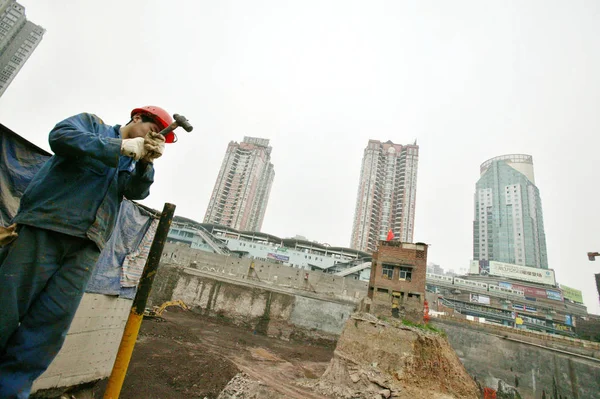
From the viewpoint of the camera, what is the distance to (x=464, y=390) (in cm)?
1105

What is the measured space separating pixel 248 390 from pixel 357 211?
59978 millimetres

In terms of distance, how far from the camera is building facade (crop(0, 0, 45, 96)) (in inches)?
1798

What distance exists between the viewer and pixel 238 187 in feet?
234

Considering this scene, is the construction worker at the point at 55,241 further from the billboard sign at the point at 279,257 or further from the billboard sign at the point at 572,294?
the billboard sign at the point at 572,294

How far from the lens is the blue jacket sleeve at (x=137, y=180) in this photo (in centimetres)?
206

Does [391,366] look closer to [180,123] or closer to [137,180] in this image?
[137,180]

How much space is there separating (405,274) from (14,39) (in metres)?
76.1

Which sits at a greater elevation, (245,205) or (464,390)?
(245,205)

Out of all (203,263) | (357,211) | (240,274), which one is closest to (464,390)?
(240,274)

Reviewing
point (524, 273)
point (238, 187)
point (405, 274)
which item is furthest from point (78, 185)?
point (524, 273)

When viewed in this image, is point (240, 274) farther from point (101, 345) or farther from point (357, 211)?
point (357, 211)

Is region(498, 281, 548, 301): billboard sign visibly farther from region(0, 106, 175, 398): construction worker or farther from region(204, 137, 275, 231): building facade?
region(0, 106, 175, 398): construction worker

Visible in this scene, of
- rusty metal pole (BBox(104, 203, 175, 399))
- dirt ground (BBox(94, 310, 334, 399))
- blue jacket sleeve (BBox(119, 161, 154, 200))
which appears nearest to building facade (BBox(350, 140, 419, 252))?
dirt ground (BBox(94, 310, 334, 399))

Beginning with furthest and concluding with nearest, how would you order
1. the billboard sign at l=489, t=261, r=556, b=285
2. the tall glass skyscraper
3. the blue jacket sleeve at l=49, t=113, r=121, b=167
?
the tall glass skyscraper
the billboard sign at l=489, t=261, r=556, b=285
the blue jacket sleeve at l=49, t=113, r=121, b=167
